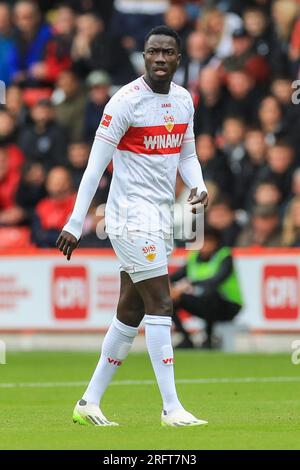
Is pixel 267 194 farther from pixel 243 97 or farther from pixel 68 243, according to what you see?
pixel 68 243

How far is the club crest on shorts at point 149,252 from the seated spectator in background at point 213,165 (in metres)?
10.2

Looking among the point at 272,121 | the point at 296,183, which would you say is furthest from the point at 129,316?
the point at 272,121

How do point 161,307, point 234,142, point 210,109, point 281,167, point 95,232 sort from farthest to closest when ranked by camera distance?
point 210,109 < point 234,142 < point 95,232 < point 281,167 < point 161,307

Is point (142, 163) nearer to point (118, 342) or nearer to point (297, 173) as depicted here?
point (118, 342)

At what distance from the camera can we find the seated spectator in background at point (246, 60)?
67.1ft

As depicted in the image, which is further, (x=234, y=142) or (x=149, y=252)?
(x=234, y=142)

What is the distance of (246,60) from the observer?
20.5m

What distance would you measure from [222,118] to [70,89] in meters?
2.78

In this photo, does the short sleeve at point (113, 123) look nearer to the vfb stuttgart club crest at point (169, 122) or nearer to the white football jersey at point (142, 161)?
the white football jersey at point (142, 161)

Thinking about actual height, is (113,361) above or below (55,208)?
below

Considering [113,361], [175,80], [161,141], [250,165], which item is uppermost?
[175,80]

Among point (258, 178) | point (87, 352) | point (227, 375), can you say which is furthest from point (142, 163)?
point (258, 178)

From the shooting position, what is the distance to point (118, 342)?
9.81 metres

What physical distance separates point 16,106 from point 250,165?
4687 millimetres
